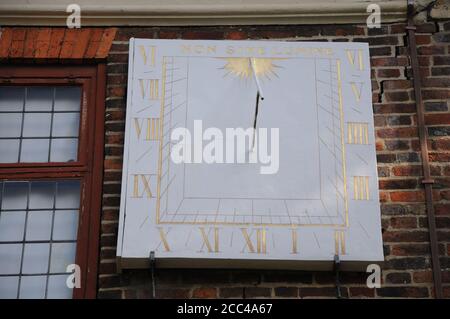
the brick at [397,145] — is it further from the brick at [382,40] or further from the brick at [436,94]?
the brick at [382,40]

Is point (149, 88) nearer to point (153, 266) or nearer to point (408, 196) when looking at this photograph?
point (153, 266)

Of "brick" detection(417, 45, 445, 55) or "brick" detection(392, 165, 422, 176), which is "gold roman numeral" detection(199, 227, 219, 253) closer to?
"brick" detection(392, 165, 422, 176)

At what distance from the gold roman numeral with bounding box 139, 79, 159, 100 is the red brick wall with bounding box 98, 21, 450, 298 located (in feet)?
0.53

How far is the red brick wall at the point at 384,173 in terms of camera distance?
5.72 metres

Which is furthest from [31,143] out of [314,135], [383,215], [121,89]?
[383,215]

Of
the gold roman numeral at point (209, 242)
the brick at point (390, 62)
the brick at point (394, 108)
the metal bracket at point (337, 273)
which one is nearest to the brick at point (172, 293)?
the gold roman numeral at point (209, 242)

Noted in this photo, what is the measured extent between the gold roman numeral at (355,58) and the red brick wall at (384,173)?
0.11 metres

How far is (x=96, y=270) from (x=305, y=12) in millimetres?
2080

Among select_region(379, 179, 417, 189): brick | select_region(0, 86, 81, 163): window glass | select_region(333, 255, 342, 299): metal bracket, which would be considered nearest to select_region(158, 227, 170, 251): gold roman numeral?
select_region(0, 86, 81, 163): window glass

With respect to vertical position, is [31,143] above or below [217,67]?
below

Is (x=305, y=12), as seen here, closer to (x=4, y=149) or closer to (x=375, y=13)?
(x=375, y=13)

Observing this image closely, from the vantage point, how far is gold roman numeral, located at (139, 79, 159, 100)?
20.1 feet

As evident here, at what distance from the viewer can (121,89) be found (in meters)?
6.27

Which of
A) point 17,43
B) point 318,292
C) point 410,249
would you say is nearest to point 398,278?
point 410,249
